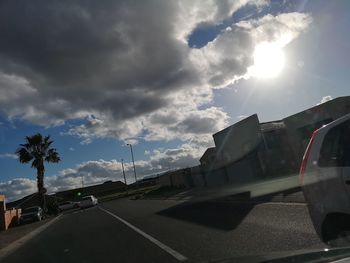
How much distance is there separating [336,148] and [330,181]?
41 cm

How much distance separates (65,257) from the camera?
9.95 metres

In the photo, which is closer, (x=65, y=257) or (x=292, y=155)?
(x=65, y=257)

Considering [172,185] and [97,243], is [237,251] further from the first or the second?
[172,185]

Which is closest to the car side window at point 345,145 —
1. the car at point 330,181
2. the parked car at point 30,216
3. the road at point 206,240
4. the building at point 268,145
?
the car at point 330,181

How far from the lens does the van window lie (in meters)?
5.06

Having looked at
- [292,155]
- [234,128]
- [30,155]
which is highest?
[30,155]

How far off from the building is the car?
91.8ft

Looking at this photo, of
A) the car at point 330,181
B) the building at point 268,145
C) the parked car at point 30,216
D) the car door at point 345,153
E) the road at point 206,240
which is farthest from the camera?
the parked car at point 30,216

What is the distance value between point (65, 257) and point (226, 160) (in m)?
34.2

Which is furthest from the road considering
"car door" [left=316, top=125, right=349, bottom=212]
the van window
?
the van window

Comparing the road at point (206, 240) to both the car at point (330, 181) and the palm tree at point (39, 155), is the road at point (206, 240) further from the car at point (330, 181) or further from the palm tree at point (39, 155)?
the palm tree at point (39, 155)

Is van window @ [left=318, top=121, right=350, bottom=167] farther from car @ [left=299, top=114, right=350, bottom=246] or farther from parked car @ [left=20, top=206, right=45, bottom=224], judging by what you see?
parked car @ [left=20, top=206, right=45, bottom=224]

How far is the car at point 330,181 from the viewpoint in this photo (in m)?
5.06

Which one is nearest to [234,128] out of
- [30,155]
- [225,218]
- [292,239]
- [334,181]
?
[30,155]
